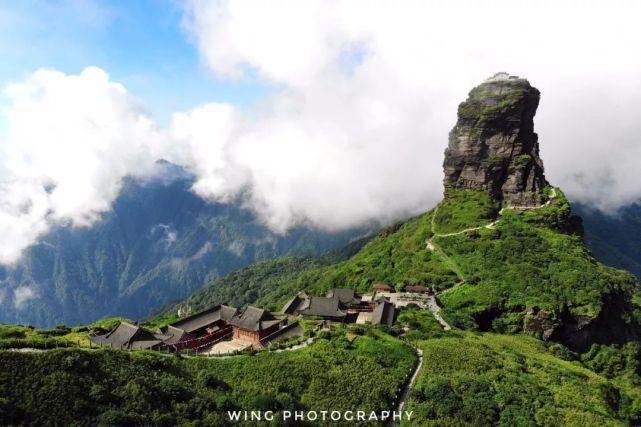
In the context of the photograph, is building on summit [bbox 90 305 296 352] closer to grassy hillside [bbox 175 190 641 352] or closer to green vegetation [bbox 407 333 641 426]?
green vegetation [bbox 407 333 641 426]

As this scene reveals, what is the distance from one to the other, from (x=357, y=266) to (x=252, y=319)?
5520 cm

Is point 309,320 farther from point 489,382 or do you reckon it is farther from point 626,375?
point 626,375

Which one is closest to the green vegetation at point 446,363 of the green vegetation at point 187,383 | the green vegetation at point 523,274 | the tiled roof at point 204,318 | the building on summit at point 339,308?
the green vegetation at point 187,383

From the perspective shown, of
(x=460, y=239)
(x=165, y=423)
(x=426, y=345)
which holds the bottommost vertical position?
(x=165, y=423)

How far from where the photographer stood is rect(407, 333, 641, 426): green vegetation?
4568 cm

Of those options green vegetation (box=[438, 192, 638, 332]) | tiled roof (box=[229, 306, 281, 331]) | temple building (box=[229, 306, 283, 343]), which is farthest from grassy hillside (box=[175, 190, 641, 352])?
tiled roof (box=[229, 306, 281, 331])

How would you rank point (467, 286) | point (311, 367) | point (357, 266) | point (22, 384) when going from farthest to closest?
point (357, 266) → point (467, 286) → point (311, 367) → point (22, 384)

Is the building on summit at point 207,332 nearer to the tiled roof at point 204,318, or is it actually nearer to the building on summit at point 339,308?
the tiled roof at point 204,318

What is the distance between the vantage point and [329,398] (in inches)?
1779

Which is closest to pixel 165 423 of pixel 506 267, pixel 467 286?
pixel 467 286

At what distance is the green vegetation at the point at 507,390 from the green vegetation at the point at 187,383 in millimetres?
3996

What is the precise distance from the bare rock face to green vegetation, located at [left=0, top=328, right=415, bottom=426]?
71.0 metres

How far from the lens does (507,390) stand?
49906mm

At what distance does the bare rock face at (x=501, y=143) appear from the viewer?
115 meters
